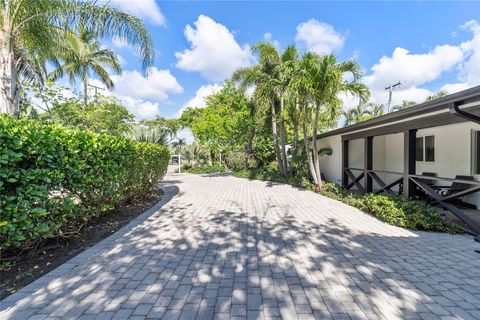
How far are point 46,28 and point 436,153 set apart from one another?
11.8 metres

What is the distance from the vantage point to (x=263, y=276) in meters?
2.86

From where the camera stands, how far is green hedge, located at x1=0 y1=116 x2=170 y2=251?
2.64 m

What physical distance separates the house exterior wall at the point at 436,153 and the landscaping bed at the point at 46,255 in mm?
9220

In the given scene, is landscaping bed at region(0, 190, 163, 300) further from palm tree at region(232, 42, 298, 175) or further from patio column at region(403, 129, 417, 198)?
palm tree at region(232, 42, 298, 175)

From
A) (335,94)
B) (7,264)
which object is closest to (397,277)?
(7,264)

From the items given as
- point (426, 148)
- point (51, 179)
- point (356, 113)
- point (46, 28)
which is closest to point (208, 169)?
point (46, 28)

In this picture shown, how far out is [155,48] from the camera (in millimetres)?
6676

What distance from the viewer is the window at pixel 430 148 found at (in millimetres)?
7691

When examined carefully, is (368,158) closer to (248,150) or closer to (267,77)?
(267,77)

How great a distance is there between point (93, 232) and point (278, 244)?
11.6ft

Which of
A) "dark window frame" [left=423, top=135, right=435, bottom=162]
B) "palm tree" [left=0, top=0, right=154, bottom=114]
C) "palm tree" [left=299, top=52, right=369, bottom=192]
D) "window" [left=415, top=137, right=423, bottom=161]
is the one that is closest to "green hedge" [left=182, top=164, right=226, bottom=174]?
"palm tree" [left=299, top=52, right=369, bottom=192]

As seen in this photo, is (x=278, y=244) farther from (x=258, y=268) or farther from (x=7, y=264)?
(x=7, y=264)

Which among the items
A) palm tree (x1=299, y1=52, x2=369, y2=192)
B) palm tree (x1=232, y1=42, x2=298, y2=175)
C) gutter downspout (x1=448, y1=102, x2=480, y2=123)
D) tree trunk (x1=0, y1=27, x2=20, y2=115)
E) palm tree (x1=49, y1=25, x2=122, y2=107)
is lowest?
gutter downspout (x1=448, y1=102, x2=480, y2=123)

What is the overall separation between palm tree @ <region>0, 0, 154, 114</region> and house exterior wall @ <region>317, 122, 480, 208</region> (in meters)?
9.16
